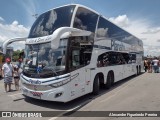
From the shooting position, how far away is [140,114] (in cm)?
702

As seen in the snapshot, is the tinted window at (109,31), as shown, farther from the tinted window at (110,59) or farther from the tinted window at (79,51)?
the tinted window at (79,51)

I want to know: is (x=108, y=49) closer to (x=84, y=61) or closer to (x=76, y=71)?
(x=84, y=61)

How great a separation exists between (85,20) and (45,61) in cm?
269

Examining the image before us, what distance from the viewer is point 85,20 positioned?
900cm

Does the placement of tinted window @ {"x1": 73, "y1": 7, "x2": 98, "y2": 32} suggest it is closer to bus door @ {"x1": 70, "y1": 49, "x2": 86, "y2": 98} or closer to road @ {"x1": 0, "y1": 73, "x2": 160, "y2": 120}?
bus door @ {"x1": 70, "y1": 49, "x2": 86, "y2": 98}

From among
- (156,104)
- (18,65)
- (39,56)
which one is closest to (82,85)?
(39,56)

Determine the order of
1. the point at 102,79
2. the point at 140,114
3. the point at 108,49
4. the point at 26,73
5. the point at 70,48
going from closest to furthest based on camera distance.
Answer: the point at 140,114 → the point at 70,48 → the point at 26,73 → the point at 102,79 → the point at 108,49

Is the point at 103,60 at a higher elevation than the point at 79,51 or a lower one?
lower

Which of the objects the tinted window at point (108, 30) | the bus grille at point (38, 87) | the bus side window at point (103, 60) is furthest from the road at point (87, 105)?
the tinted window at point (108, 30)

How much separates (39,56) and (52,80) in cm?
119

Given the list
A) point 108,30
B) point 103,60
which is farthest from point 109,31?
point 103,60

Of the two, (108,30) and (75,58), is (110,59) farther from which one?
(75,58)

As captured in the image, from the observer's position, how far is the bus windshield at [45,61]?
7.43 m

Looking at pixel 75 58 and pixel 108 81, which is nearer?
pixel 75 58
